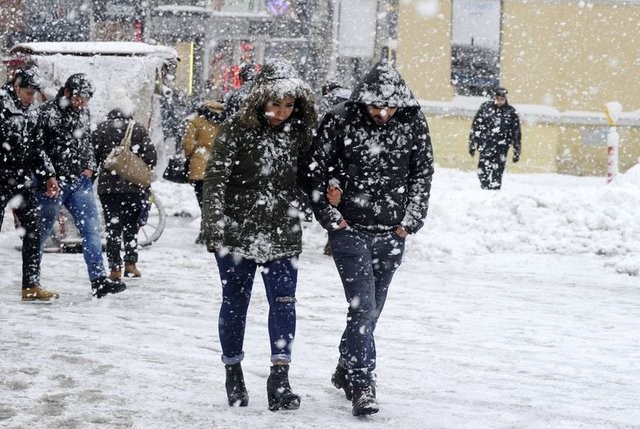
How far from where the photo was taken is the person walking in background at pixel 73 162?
314 inches

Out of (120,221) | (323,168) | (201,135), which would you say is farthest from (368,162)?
(201,135)

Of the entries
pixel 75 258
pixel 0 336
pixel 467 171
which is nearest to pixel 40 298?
pixel 0 336

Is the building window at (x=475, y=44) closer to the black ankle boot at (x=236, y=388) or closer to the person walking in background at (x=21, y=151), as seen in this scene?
the person walking in background at (x=21, y=151)

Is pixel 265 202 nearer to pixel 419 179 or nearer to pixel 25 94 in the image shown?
pixel 419 179

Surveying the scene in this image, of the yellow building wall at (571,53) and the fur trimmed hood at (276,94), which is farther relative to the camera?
the yellow building wall at (571,53)

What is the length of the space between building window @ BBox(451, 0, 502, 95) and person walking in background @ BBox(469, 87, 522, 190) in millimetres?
7970

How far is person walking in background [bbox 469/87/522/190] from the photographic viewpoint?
1688 cm

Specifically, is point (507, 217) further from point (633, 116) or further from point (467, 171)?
point (633, 116)

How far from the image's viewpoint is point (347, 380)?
523 cm

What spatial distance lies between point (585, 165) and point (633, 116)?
1.76 m

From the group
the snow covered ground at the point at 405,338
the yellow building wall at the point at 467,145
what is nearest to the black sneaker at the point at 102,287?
the snow covered ground at the point at 405,338

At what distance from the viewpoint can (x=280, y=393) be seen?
5.00 meters

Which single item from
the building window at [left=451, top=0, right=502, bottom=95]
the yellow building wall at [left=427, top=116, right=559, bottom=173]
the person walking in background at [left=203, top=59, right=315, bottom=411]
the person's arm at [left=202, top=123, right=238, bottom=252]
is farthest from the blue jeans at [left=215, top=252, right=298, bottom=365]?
the building window at [left=451, top=0, right=502, bottom=95]

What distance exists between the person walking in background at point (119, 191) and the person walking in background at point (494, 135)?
8.59 meters
